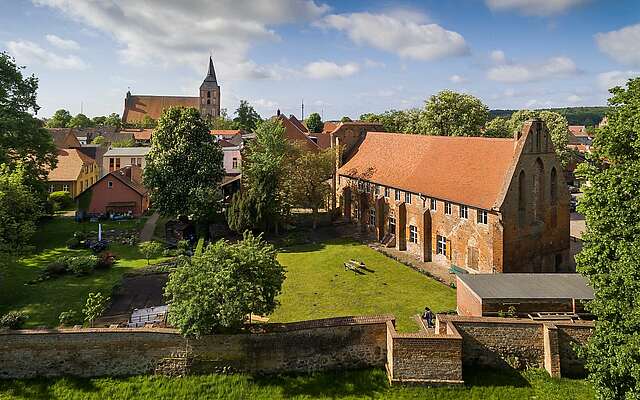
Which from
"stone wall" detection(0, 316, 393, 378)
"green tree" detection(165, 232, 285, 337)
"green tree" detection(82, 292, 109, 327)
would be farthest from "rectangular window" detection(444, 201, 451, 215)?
"green tree" detection(82, 292, 109, 327)

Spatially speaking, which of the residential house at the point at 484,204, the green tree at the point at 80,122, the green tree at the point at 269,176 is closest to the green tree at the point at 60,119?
the green tree at the point at 80,122

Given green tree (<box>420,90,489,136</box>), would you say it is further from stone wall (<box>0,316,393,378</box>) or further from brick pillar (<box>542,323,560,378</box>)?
stone wall (<box>0,316,393,378</box>)

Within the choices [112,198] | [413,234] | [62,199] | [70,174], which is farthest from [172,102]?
[413,234]

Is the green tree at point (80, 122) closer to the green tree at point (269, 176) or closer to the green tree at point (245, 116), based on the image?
the green tree at point (245, 116)

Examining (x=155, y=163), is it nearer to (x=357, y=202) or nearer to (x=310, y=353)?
(x=357, y=202)

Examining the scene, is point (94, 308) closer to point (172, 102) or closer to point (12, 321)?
point (12, 321)

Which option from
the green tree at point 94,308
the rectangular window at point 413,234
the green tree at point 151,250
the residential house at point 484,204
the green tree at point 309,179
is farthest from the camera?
the green tree at point 309,179

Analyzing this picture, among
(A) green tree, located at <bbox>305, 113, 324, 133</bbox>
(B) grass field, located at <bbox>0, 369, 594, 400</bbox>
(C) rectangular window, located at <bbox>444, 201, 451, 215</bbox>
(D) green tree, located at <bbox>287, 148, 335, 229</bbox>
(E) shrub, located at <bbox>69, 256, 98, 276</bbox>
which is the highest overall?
(A) green tree, located at <bbox>305, 113, 324, 133</bbox>
